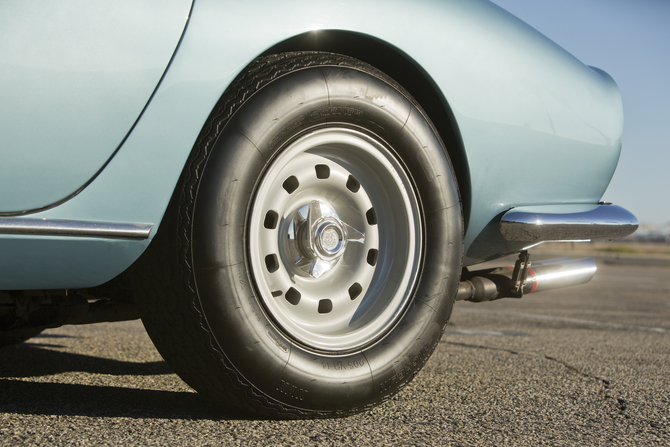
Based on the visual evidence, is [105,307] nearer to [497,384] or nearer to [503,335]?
[497,384]

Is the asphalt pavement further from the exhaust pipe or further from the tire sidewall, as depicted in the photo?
the exhaust pipe

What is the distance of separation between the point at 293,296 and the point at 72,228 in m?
0.65

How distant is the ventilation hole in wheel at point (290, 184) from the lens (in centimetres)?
177

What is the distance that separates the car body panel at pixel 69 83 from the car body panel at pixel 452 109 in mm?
43

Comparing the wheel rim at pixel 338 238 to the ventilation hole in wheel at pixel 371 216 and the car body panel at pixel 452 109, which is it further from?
the car body panel at pixel 452 109

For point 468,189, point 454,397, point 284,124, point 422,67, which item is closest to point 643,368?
point 454,397

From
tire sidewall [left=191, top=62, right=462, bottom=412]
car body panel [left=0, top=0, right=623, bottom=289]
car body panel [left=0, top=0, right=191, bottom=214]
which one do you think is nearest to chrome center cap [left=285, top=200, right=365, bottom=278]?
tire sidewall [left=191, top=62, right=462, bottom=412]

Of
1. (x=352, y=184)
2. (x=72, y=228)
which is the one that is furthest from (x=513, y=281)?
(x=72, y=228)

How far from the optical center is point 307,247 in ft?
5.86

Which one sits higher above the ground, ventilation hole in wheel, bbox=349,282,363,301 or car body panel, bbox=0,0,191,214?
car body panel, bbox=0,0,191,214

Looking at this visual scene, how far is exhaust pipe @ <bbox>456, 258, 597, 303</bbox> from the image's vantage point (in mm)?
2270

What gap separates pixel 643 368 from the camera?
2.72 m

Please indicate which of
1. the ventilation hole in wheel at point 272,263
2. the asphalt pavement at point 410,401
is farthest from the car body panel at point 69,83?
the asphalt pavement at point 410,401

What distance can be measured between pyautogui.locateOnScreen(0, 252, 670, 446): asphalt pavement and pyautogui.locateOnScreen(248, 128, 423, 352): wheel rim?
29 centimetres
